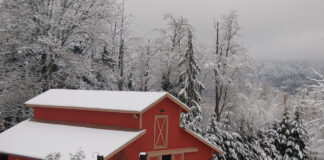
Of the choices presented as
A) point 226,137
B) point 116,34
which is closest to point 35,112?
point 226,137

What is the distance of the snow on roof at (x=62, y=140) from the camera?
16.3 meters

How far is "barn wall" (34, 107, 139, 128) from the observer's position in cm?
1847

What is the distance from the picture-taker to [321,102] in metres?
12.5

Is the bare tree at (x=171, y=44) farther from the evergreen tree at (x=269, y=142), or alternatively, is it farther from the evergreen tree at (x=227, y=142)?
the evergreen tree at (x=269, y=142)

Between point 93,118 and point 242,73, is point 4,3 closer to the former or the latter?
point 93,118

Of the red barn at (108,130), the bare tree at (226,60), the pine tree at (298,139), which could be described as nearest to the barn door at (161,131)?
the red barn at (108,130)

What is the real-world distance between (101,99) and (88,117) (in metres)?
1.38

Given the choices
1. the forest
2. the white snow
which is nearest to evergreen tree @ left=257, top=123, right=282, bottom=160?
the forest

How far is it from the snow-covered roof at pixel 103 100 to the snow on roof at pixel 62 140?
4.13ft

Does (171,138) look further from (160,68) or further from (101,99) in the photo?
(160,68)

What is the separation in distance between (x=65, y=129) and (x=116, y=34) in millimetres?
19601

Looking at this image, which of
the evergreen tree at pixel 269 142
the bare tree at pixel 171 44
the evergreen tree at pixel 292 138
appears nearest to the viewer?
the evergreen tree at pixel 292 138

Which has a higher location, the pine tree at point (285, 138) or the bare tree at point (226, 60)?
the bare tree at point (226, 60)

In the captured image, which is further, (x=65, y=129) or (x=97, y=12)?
(x=97, y=12)
